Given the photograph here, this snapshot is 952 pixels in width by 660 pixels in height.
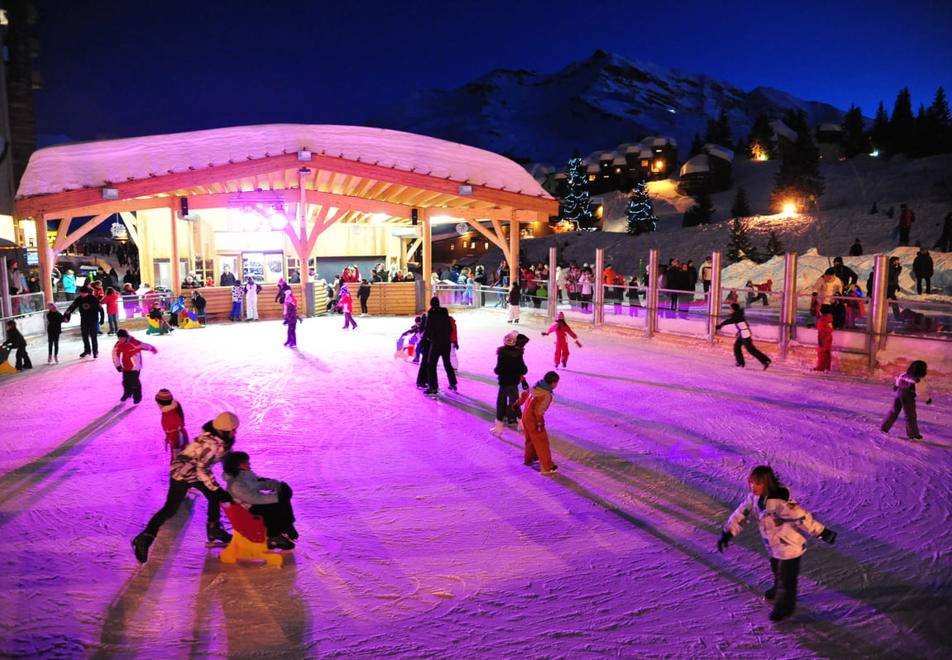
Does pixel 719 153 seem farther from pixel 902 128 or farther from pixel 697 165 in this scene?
pixel 902 128

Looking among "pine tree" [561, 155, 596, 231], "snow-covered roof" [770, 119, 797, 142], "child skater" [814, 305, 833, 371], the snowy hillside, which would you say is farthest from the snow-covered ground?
"snow-covered roof" [770, 119, 797, 142]

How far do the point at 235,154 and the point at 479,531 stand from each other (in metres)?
17.6

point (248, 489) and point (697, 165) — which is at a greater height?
point (697, 165)

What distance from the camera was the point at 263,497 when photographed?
4215mm

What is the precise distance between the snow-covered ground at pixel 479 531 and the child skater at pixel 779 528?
0.49 ft

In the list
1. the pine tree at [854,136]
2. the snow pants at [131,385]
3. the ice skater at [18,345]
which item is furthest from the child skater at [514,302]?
the pine tree at [854,136]

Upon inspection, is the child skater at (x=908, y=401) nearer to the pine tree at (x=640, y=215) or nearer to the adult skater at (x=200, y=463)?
the adult skater at (x=200, y=463)

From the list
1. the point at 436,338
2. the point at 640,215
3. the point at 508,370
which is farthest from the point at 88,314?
the point at 640,215

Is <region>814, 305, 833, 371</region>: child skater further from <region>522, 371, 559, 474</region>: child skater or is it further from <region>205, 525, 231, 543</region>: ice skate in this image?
<region>205, 525, 231, 543</region>: ice skate

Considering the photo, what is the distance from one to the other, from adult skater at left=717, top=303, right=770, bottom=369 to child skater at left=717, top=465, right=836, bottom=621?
7948mm

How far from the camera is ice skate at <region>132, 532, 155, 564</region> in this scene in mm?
4199

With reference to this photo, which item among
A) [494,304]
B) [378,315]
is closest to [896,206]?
[494,304]

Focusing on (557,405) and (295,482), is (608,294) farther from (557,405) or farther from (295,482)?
(295,482)

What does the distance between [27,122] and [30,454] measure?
28.6m
